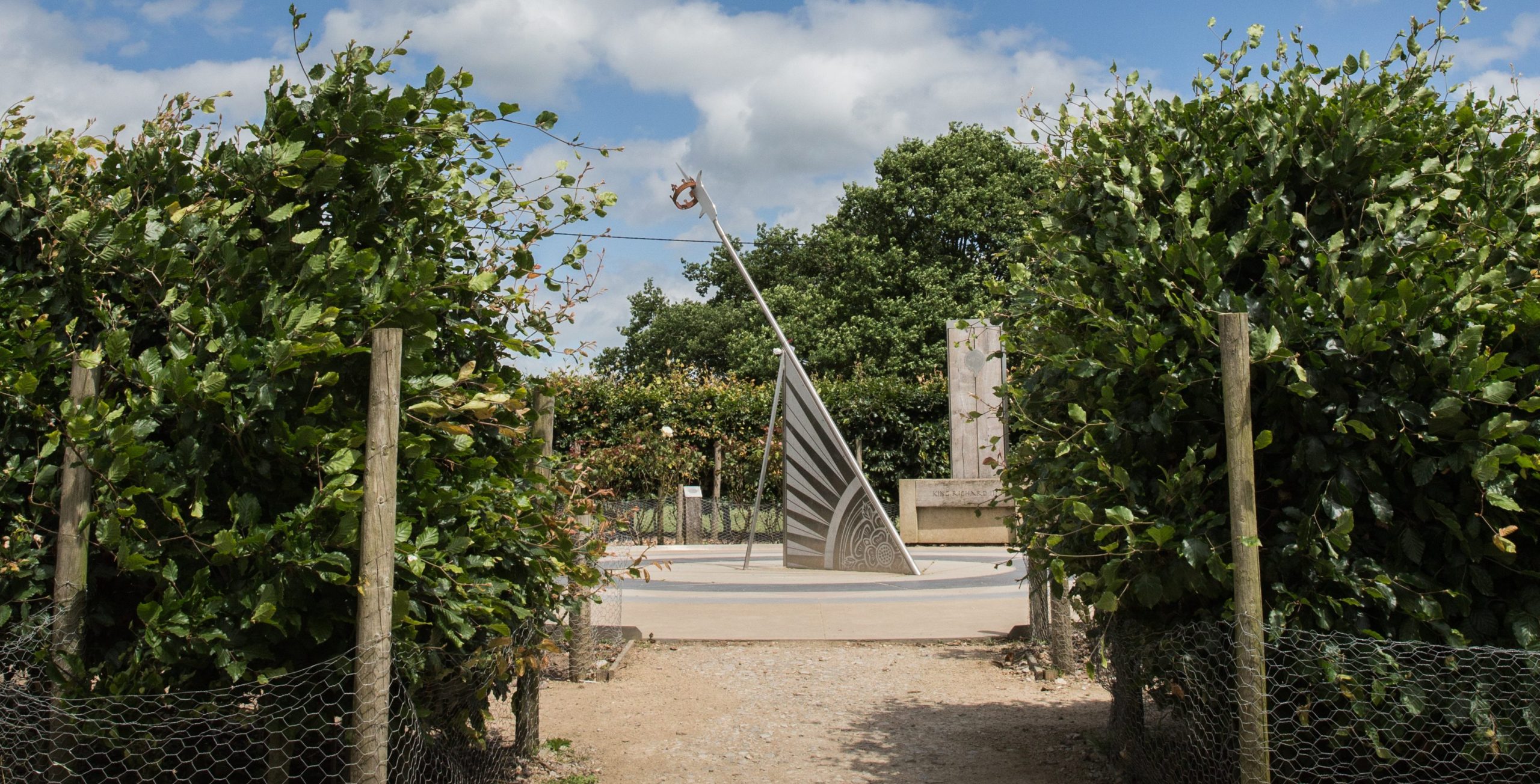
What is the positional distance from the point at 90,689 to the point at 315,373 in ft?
4.05

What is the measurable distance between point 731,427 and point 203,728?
16.4 metres

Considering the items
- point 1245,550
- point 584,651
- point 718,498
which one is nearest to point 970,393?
point 718,498

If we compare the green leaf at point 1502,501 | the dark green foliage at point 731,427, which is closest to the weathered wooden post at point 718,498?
the dark green foliage at point 731,427

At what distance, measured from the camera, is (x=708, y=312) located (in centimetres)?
3497

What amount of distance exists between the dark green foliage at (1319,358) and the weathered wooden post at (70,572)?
9.98 ft

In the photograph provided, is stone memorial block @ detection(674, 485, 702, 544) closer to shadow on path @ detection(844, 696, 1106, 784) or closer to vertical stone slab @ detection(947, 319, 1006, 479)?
vertical stone slab @ detection(947, 319, 1006, 479)

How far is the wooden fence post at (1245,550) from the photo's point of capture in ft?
11.1

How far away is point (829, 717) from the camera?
234 inches

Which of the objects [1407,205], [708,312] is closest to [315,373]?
[1407,205]

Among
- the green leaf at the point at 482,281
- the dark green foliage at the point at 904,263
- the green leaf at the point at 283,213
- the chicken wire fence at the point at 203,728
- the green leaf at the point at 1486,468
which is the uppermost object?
the dark green foliage at the point at 904,263

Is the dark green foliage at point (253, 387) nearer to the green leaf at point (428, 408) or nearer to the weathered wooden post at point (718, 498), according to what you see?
the green leaf at point (428, 408)

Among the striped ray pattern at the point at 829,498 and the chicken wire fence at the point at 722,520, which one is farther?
the chicken wire fence at the point at 722,520

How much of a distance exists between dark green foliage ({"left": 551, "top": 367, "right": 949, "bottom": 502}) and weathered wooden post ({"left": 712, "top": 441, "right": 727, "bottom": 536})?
0.33 metres

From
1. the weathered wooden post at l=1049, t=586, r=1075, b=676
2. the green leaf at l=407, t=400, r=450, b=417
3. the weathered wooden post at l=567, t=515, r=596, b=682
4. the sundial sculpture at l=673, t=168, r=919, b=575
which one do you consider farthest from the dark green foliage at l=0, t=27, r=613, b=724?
the sundial sculpture at l=673, t=168, r=919, b=575
